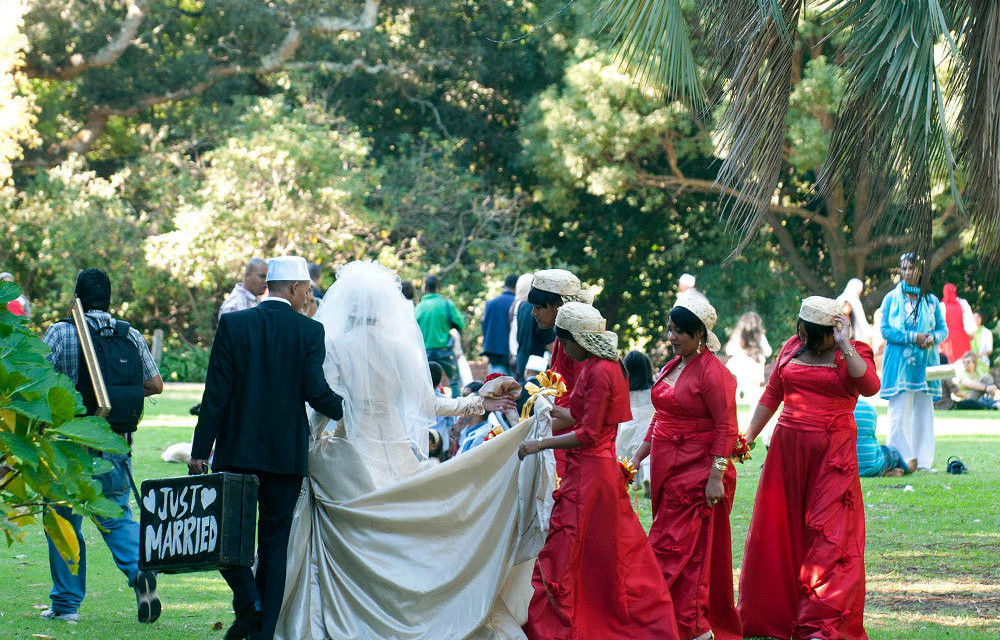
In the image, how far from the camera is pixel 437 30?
1192 inches

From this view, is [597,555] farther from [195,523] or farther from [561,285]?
[195,523]

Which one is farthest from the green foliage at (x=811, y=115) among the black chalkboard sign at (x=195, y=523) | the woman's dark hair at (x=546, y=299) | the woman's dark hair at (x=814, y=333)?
the black chalkboard sign at (x=195, y=523)

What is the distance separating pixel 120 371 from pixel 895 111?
181 inches

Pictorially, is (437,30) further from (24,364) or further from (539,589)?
(24,364)

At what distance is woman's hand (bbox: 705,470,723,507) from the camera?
649cm

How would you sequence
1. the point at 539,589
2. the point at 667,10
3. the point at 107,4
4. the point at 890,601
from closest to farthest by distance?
the point at 539,589
the point at 890,601
the point at 667,10
the point at 107,4

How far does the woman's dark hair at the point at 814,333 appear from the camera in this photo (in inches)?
271

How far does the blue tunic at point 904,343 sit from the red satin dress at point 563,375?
643 cm

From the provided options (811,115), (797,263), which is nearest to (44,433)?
(811,115)

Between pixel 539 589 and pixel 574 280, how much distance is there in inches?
69.8

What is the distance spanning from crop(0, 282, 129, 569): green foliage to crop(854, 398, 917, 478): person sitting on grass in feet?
30.5

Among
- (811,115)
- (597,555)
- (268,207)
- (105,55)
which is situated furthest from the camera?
(105,55)

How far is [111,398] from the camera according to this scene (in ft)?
22.7

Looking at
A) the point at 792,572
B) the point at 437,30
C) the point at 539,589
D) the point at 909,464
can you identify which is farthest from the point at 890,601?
the point at 437,30
